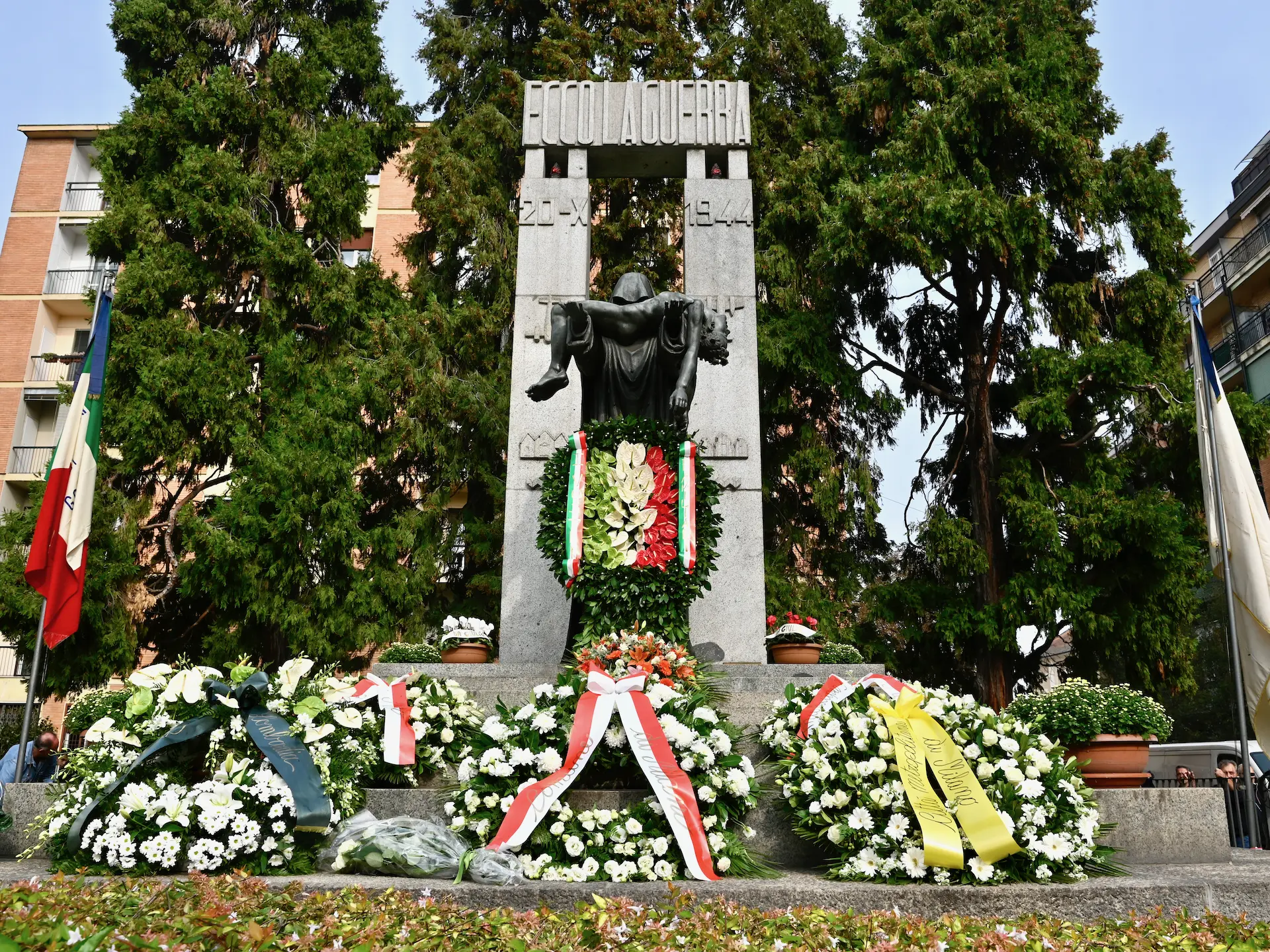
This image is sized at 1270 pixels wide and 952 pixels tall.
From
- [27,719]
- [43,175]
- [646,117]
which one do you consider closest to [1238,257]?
[646,117]

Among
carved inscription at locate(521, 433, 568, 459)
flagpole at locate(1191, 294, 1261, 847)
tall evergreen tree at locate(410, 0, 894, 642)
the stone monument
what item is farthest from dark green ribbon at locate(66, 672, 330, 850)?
tall evergreen tree at locate(410, 0, 894, 642)

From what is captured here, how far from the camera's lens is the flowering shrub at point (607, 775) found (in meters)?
4.43

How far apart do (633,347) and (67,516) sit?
7.36 m

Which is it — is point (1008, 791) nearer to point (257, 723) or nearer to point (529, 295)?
point (257, 723)

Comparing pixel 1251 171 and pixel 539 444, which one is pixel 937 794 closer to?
pixel 539 444

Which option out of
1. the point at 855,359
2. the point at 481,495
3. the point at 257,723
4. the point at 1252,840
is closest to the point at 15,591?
the point at 481,495

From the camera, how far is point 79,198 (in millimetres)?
27891

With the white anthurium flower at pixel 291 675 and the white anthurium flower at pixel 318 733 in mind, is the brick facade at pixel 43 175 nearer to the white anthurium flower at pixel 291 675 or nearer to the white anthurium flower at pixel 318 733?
the white anthurium flower at pixel 291 675

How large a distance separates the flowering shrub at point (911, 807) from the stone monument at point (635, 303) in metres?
2.63

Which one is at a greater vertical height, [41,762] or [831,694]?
[831,694]

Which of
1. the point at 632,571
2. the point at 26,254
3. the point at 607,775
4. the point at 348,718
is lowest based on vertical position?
the point at 607,775

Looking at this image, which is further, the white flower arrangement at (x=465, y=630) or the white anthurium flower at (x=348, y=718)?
the white flower arrangement at (x=465, y=630)

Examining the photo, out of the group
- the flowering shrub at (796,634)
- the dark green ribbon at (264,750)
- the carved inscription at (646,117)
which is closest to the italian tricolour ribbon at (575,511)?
the flowering shrub at (796,634)

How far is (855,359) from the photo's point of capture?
17.3 meters
